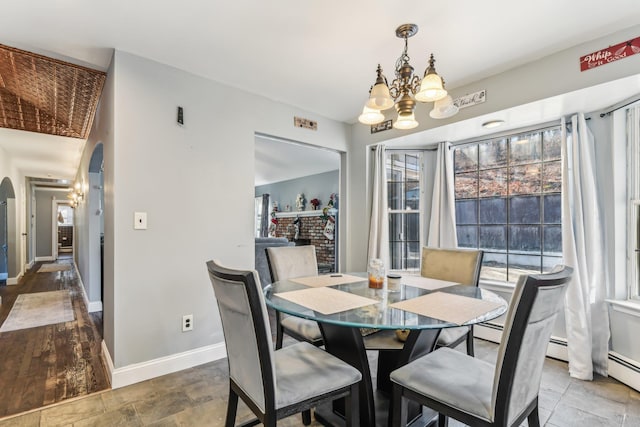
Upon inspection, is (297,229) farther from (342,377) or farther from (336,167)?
(342,377)

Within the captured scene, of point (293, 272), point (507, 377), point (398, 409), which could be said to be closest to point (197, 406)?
point (293, 272)

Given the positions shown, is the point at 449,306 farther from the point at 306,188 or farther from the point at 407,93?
the point at 306,188

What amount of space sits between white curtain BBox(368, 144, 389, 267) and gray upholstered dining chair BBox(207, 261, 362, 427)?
2.20 meters

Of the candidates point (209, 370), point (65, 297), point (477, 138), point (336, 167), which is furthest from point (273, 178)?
point (209, 370)

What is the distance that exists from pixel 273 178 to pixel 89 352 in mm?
6368

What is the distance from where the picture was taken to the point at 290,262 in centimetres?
261

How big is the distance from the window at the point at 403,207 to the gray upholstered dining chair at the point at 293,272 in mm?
1480

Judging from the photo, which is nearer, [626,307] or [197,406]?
[197,406]

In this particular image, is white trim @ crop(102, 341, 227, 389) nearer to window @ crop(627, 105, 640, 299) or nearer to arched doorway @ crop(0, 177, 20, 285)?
window @ crop(627, 105, 640, 299)

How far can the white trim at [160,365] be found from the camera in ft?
7.36

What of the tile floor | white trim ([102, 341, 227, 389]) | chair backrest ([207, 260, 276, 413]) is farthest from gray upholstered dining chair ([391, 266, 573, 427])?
white trim ([102, 341, 227, 389])

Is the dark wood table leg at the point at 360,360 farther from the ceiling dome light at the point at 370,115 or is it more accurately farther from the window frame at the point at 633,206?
the window frame at the point at 633,206

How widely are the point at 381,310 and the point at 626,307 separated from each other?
6.98 ft

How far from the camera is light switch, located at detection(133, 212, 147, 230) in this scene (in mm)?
2336
